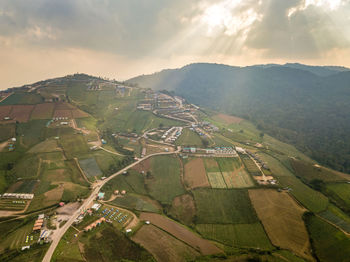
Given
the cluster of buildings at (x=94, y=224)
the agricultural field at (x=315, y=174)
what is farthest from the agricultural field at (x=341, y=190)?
the cluster of buildings at (x=94, y=224)

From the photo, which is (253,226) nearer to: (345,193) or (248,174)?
(248,174)

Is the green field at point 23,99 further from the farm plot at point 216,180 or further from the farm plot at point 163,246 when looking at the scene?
the farm plot at point 216,180

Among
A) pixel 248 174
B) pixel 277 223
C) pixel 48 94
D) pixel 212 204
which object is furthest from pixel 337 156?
pixel 48 94

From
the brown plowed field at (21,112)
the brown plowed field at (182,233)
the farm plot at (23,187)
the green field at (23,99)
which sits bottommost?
the brown plowed field at (182,233)

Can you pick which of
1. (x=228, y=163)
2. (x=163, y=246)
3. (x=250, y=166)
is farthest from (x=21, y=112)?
(x=250, y=166)

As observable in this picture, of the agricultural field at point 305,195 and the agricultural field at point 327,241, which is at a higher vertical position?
the agricultural field at point 305,195
